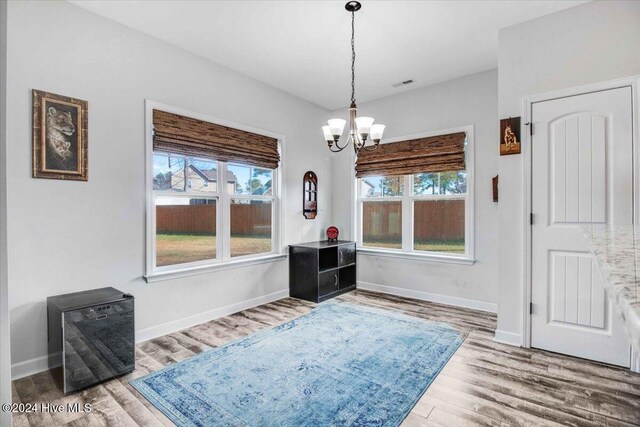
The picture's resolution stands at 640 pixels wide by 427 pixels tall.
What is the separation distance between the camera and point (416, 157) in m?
4.46

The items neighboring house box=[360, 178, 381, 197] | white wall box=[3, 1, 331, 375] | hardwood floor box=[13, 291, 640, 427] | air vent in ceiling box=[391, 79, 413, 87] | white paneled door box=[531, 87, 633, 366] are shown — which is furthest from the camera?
neighboring house box=[360, 178, 381, 197]

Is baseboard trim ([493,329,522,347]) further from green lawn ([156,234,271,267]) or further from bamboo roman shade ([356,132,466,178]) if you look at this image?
green lawn ([156,234,271,267])

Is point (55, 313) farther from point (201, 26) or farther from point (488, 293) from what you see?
point (488, 293)


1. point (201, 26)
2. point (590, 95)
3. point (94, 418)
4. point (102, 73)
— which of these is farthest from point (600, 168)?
point (102, 73)

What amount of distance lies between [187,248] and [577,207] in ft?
→ 12.3

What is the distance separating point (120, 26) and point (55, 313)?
8.07ft

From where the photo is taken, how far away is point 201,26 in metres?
2.96

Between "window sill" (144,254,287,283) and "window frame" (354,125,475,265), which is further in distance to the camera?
"window frame" (354,125,475,265)

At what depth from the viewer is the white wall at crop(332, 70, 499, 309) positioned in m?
3.91

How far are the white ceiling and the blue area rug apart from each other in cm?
288

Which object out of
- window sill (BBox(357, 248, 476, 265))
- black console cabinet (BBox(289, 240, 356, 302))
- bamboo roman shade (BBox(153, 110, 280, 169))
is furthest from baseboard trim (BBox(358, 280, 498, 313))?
bamboo roman shade (BBox(153, 110, 280, 169))

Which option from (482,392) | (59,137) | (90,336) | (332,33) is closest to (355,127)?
(332,33)

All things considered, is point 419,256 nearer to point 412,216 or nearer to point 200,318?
point 412,216

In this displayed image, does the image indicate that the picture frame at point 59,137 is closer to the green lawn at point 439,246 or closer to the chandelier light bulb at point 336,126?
the chandelier light bulb at point 336,126
